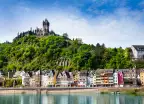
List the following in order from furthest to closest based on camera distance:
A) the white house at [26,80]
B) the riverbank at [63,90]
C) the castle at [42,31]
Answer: the castle at [42,31], the white house at [26,80], the riverbank at [63,90]

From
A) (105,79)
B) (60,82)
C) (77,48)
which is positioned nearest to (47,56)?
(77,48)

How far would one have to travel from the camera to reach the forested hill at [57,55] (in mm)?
95812

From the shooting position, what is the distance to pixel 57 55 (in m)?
108

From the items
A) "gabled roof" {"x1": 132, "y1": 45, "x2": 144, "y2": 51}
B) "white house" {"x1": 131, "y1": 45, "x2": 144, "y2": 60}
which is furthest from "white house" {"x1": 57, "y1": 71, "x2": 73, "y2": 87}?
"gabled roof" {"x1": 132, "y1": 45, "x2": 144, "y2": 51}

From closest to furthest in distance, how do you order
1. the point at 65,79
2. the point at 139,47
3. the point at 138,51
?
the point at 65,79
the point at 138,51
the point at 139,47

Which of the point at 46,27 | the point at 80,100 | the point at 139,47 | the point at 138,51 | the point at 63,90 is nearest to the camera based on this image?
the point at 80,100

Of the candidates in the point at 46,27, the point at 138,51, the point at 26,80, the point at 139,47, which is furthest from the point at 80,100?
the point at 46,27

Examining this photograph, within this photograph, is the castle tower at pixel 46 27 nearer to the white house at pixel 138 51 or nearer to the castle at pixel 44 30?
the castle at pixel 44 30

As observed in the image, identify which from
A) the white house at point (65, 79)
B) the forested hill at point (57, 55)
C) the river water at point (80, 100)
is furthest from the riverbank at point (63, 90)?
the forested hill at point (57, 55)

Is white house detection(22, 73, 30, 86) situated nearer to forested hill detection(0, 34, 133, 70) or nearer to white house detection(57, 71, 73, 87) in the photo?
white house detection(57, 71, 73, 87)

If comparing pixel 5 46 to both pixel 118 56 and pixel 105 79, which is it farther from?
pixel 105 79

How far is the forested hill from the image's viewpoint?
95812 millimetres

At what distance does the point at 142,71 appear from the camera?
269 ft

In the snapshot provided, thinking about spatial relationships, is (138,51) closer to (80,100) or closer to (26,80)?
(26,80)
